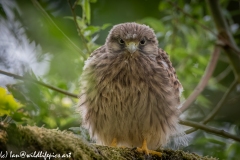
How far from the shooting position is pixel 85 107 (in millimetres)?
4148

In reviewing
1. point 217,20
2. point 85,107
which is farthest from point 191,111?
point 85,107

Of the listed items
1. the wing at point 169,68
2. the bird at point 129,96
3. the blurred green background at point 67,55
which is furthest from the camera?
the wing at point 169,68

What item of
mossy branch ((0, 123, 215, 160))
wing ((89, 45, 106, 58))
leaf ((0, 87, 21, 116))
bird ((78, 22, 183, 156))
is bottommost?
mossy branch ((0, 123, 215, 160))

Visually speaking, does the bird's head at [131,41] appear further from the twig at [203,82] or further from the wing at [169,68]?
the twig at [203,82]

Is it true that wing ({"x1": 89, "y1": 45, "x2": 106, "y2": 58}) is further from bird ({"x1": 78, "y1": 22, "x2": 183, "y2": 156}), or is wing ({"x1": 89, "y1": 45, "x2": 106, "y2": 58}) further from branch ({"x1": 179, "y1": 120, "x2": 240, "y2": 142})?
branch ({"x1": 179, "y1": 120, "x2": 240, "y2": 142})

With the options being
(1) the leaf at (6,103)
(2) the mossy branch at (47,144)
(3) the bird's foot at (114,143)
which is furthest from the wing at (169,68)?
(1) the leaf at (6,103)

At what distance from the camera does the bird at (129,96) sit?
3.94 metres

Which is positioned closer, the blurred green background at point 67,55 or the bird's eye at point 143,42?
the blurred green background at point 67,55

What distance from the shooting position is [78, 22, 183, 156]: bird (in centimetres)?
394

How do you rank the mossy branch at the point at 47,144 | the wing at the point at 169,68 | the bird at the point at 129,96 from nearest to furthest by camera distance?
the mossy branch at the point at 47,144 → the bird at the point at 129,96 → the wing at the point at 169,68

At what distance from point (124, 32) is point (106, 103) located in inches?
34.1

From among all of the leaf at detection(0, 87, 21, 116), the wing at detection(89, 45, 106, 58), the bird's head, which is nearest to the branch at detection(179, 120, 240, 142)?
the bird's head

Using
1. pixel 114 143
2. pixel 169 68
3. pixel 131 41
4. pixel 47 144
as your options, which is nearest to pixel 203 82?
pixel 169 68

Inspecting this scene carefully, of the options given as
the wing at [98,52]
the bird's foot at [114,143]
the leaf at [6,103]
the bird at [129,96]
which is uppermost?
the wing at [98,52]
